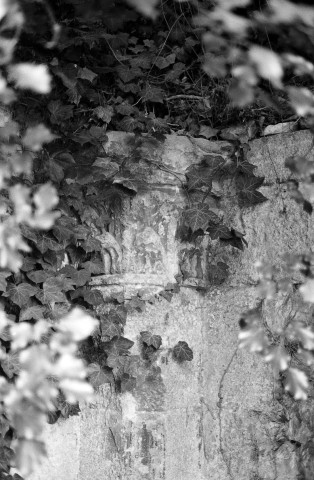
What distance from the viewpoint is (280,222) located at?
10.2 ft

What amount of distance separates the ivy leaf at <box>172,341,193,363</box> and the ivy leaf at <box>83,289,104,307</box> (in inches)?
15.2

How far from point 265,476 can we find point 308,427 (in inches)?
11.9

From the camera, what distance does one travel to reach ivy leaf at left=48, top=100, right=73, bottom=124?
2.94m

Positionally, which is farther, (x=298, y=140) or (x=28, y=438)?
(x=298, y=140)

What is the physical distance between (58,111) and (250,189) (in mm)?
921

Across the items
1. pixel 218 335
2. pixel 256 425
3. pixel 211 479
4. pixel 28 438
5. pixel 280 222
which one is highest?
pixel 28 438

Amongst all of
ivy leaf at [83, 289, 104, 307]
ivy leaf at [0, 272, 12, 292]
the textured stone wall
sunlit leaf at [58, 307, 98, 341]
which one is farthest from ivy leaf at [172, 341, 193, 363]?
sunlit leaf at [58, 307, 98, 341]

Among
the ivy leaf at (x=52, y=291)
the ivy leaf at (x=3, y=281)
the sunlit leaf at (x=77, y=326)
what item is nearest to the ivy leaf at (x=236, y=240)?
the ivy leaf at (x=52, y=291)

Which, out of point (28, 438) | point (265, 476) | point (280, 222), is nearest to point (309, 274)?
point (28, 438)

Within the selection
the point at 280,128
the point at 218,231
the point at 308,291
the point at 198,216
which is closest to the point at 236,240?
the point at 218,231

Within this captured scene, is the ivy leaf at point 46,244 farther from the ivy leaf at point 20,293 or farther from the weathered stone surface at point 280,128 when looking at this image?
the weathered stone surface at point 280,128

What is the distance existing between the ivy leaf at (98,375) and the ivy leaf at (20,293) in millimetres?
397

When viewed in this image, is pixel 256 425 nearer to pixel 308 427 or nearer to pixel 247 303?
pixel 308 427

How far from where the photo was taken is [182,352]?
3.01m
